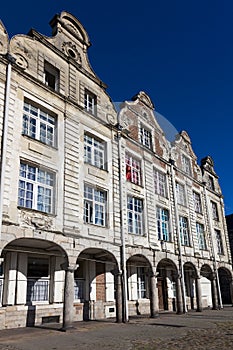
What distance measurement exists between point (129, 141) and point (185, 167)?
696 cm

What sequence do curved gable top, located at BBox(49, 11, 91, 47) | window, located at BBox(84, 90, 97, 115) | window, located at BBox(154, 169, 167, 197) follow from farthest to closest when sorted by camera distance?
window, located at BBox(154, 169, 167, 197), window, located at BBox(84, 90, 97, 115), curved gable top, located at BBox(49, 11, 91, 47)

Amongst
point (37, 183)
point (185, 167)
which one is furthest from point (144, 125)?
point (37, 183)

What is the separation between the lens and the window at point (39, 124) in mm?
12102

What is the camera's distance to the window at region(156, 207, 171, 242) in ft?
55.9

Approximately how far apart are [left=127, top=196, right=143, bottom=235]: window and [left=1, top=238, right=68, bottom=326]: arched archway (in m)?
3.80

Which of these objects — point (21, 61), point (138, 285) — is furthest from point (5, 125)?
point (138, 285)

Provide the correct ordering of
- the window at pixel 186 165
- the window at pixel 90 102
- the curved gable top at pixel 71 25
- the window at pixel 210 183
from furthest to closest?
the window at pixel 210 183, the window at pixel 186 165, the window at pixel 90 102, the curved gable top at pixel 71 25

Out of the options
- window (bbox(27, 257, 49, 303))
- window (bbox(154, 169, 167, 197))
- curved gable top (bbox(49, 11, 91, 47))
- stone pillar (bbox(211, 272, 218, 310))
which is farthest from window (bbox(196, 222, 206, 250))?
curved gable top (bbox(49, 11, 91, 47))

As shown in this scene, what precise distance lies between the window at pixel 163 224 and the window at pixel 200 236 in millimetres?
3938

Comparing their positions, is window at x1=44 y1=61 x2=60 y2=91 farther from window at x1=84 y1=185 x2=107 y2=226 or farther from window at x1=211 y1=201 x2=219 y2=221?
window at x1=211 y1=201 x2=219 y2=221

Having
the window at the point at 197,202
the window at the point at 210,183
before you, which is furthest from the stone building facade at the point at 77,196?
the window at the point at 210,183

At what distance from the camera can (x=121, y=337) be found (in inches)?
359

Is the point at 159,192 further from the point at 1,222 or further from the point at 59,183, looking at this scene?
the point at 1,222

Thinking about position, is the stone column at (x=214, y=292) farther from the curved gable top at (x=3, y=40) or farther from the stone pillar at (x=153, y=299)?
the curved gable top at (x=3, y=40)
